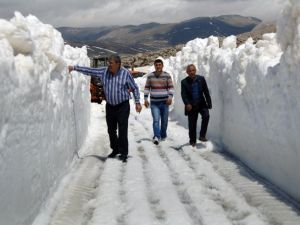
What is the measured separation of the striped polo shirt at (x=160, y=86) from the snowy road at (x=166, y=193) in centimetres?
166

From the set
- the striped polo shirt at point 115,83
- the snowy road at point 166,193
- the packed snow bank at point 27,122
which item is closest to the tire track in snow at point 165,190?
the snowy road at point 166,193

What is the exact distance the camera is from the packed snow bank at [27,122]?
4586mm

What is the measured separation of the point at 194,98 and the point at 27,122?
5280mm

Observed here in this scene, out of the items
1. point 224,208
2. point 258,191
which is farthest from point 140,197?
point 258,191

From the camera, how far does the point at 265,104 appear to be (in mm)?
7602

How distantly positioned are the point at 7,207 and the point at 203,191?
2884 mm

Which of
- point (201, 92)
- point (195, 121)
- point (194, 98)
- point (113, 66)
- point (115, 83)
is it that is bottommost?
point (195, 121)

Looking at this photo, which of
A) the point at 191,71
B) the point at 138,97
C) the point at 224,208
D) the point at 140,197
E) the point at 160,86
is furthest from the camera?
the point at 160,86

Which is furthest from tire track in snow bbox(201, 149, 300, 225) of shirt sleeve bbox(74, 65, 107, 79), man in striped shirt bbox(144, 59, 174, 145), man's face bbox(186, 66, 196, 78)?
man in striped shirt bbox(144, 59, 174, 145)

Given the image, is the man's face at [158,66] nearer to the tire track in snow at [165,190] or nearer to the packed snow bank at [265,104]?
the packed snow bank at [265,104]

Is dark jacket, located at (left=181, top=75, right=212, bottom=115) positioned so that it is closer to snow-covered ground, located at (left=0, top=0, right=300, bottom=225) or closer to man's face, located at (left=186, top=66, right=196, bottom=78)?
man's face, located at (left=186, top=66, right=196, bottom=78)

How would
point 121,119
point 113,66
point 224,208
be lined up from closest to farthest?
1. point 224,208
2. point 113,66
3. point 121,119

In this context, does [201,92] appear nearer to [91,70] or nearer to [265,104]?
[91,70]

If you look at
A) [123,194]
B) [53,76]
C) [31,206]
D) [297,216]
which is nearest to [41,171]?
[31,206]
